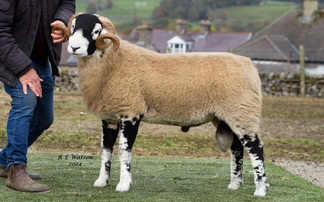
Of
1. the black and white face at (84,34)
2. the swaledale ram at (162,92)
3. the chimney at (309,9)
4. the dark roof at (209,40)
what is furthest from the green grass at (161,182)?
the dark roof at (209,40)

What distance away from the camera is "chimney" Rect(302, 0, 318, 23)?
60969 mm

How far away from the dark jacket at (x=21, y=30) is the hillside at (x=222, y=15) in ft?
313

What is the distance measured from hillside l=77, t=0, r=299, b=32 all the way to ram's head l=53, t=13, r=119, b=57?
95.7m

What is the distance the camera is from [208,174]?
35.4 feet

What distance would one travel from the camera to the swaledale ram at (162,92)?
889 centimetres

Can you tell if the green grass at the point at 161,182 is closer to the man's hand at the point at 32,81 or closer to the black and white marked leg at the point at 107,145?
the black and white marked leg at the point at 107,145

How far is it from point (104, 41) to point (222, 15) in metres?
116

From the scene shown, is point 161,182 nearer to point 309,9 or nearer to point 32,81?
point 32,81

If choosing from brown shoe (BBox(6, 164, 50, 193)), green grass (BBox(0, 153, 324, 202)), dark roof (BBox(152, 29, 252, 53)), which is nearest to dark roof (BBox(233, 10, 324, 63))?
dark roof (BBox(152, 29, 252, 53))

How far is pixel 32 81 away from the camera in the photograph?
340 inches

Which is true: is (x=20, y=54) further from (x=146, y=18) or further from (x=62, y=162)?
(x=146, y=18)

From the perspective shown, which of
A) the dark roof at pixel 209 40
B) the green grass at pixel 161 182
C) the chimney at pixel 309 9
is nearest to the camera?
the green grass at pixel 161 182

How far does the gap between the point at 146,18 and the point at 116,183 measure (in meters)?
113

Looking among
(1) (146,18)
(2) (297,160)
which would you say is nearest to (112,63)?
(2) (297,160)
